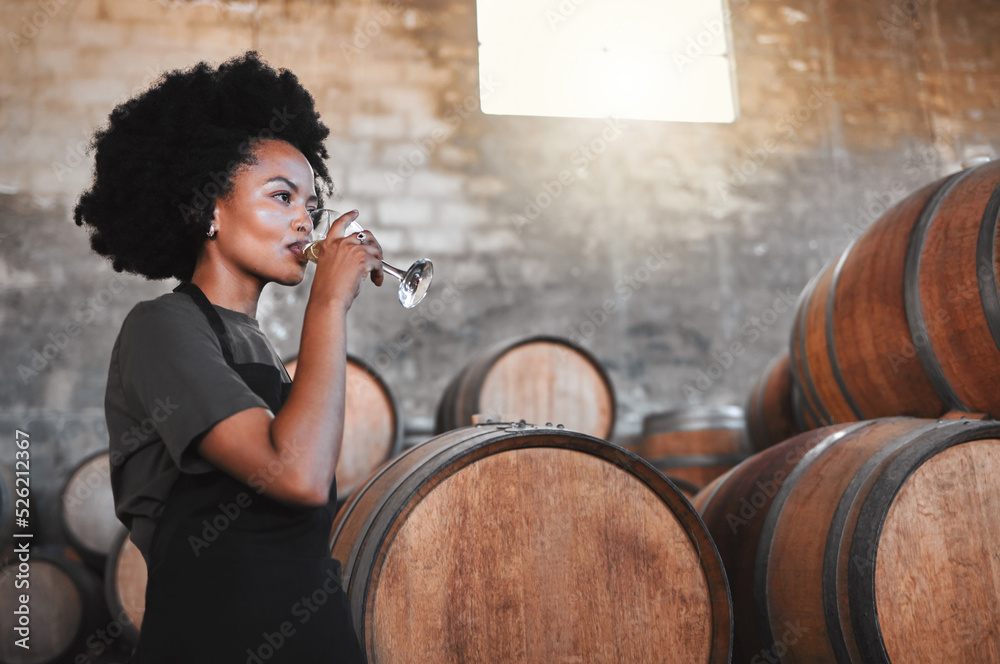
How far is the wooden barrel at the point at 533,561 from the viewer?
1.52 meters

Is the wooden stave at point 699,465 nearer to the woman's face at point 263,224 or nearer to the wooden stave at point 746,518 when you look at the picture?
the wooden stave at point 746,518

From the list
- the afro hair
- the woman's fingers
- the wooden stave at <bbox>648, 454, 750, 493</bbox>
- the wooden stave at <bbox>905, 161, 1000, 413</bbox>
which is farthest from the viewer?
the wooden stave at <bbox>648, 454, 750, 493</bbox>

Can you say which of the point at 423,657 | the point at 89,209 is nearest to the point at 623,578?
the point at 423,657

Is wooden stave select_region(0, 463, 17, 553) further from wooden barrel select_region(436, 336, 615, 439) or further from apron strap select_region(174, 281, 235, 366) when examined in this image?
apron strap select_region(174, 281, 235, 366)

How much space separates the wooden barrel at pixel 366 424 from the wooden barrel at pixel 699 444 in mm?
1577

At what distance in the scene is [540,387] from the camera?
158 inches

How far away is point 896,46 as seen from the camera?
7047 millimetres

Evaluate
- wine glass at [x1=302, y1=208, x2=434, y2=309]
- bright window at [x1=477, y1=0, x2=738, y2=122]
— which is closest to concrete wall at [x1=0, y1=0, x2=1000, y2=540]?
bright window at [x1=477, y1=0, x2=738, y2=122]

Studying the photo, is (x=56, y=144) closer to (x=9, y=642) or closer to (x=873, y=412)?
(x=9, y=642)

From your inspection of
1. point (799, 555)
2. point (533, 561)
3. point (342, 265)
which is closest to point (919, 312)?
point (799, 555)

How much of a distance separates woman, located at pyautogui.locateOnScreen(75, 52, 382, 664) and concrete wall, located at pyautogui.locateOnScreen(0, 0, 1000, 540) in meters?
4.59

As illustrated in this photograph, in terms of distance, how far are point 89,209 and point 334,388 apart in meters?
0.70

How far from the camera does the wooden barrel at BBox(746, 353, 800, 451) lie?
3920 mm

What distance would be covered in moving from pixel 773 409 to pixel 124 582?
3.29m
